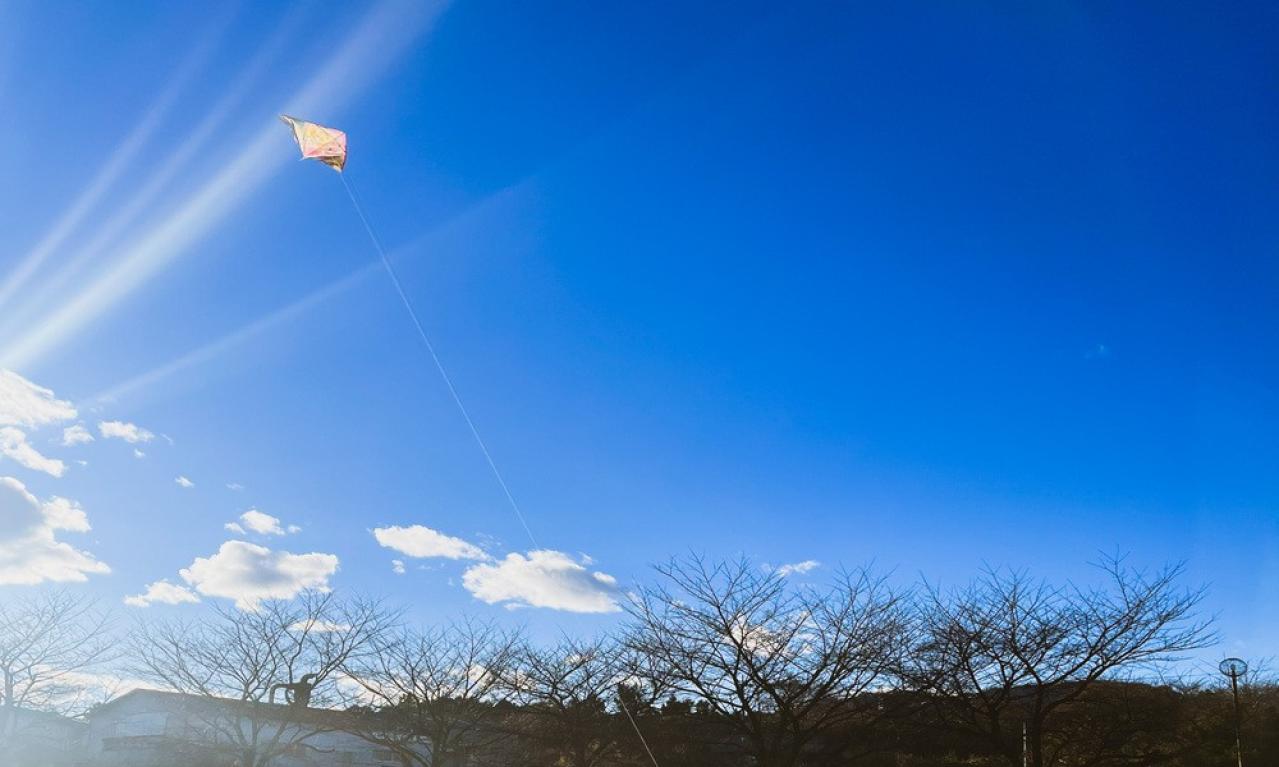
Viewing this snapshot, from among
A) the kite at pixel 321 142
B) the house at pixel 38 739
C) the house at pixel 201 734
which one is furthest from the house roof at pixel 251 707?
the kite at pixel 321 142

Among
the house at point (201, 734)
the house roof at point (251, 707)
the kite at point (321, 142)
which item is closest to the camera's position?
the kite at point (321, 142)

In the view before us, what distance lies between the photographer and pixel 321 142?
34.6 feet

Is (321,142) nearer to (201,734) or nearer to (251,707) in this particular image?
(251,707)

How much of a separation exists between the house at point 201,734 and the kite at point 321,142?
18.9 m

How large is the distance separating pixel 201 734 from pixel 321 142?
25.6m

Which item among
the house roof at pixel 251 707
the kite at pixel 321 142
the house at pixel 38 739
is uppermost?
the kite at pixel 321 142

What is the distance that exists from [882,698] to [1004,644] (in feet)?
10.3

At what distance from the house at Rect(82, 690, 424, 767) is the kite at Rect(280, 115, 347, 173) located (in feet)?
62.1

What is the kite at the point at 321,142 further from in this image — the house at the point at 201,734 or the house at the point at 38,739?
the house at the point at 38,739

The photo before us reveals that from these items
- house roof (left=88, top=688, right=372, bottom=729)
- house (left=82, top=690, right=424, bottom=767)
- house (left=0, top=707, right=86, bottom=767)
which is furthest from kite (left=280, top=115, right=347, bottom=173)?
house (left=0, top=707, right=86, bottom=767)

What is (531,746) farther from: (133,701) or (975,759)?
(133,701)

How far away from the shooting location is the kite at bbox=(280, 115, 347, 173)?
34.4 feet

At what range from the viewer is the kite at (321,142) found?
34.4 ft

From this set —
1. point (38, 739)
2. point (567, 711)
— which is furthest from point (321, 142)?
point (38, 739)
